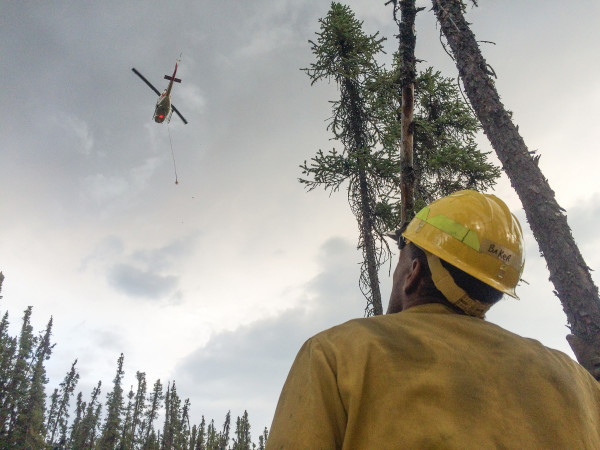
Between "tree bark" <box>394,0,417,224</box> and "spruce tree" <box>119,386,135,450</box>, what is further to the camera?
"spruce tree" <box>119,386,135,450</box>

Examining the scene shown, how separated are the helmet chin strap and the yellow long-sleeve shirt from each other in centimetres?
20

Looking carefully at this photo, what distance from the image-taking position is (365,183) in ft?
42.9

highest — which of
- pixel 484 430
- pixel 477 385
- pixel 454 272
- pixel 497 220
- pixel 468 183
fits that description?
pixel 468 183

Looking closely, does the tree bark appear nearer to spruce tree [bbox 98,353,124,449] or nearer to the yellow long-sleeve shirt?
the yellow long-sleeve shirt

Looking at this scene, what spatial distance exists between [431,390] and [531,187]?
15.9ft

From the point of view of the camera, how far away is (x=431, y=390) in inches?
50.8

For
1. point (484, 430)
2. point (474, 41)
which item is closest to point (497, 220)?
point (484, 430)

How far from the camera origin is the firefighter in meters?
1.25

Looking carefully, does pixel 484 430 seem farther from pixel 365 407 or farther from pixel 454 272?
pixel 454 272

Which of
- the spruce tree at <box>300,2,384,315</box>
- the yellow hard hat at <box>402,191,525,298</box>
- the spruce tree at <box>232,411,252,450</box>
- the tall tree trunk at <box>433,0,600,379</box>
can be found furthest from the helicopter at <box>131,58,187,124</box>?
the spruce tree at <box>232,411,252,450</box>

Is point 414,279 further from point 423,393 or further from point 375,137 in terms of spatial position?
point 375,137

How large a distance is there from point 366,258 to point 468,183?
4.27 metres

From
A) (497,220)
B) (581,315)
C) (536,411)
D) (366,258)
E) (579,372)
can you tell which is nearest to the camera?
(536,411)

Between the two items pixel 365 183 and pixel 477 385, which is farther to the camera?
pixel 365 183
